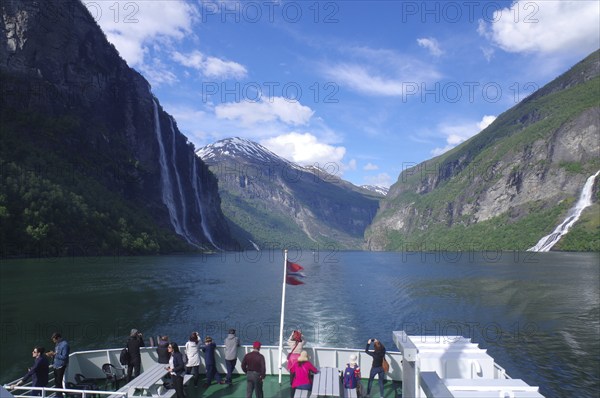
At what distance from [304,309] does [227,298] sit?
11.8m

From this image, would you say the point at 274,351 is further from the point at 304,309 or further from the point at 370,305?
the point at 370,305

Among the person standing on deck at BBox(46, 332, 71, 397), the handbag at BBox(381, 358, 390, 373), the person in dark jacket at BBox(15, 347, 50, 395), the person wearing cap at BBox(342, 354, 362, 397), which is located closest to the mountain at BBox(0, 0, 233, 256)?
the person standing on deck at BBox(46, 332, 71, 397)

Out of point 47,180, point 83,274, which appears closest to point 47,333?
point 83,274

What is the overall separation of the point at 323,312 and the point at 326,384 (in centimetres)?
3993

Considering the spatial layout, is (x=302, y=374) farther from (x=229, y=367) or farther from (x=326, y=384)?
(x=229, y=367)

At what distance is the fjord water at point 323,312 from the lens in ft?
106

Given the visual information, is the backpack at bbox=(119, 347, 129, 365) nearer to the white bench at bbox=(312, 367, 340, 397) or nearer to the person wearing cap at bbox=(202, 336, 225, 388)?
the person wearing cap at bbox=(202, 336, 225, 388)

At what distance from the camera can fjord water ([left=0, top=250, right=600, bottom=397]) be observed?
106 ft

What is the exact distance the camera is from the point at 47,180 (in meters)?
109

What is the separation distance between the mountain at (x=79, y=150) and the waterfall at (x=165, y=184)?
0.53 m

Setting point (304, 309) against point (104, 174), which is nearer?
point (304, 309)

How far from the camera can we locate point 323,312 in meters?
51.4

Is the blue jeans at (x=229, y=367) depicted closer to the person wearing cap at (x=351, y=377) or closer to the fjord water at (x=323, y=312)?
the person wearing cap at (x=351, y=377)

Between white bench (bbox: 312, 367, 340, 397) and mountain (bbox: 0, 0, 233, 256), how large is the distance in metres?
94.8
